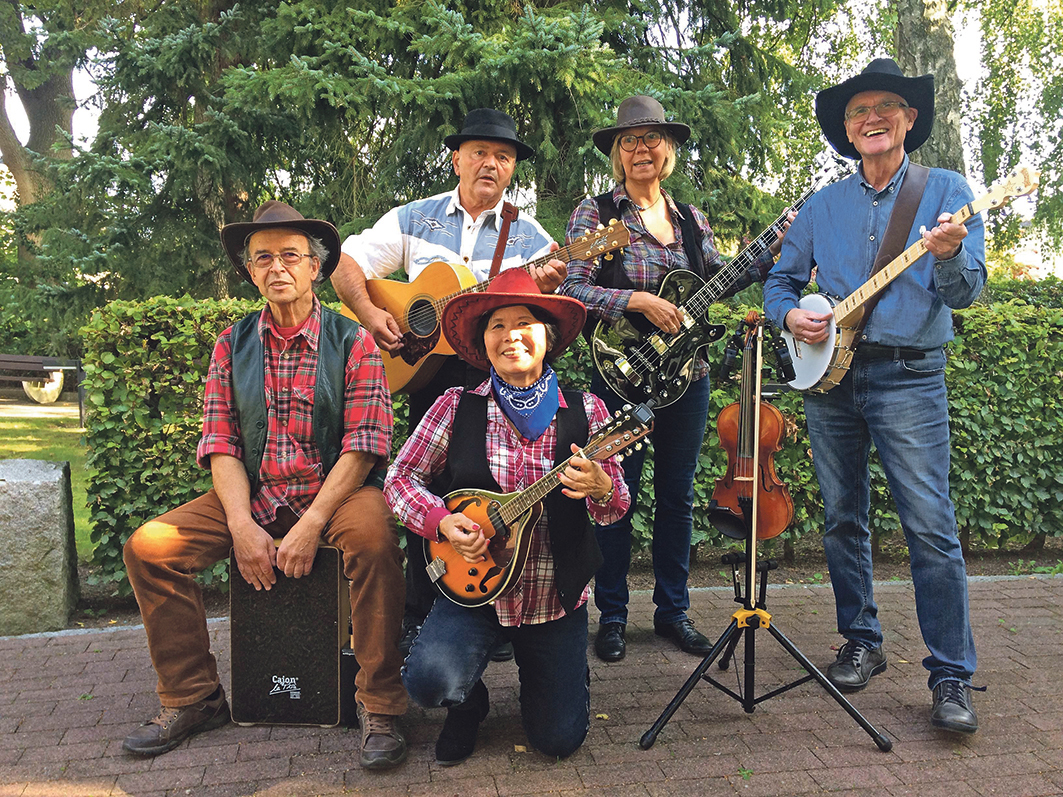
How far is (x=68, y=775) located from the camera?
289 cm

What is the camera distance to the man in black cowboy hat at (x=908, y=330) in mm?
3191

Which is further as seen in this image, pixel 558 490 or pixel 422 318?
pixel 422 318

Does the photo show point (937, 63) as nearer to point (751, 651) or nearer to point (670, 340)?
point (670, 340)

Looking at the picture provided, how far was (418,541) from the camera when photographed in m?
3.71

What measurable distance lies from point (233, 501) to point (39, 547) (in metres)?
1.81

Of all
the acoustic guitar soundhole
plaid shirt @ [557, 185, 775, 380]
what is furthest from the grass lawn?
plaid shirt @ [557, 185, 775, 380]

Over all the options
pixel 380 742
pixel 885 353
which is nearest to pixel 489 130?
pixel 885 353

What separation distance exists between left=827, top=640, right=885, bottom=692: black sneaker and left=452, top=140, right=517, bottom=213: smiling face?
8.75 ft

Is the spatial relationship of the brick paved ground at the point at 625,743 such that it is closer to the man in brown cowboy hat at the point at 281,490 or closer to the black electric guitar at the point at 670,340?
the man in brown cowboy hat at the point at 281,490

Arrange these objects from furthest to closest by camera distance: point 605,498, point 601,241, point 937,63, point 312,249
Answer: point 937,63
point 601,241
point 312,249
point 605,498

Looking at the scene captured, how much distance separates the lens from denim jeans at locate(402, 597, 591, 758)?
287cm

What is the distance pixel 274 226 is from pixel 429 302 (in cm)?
86

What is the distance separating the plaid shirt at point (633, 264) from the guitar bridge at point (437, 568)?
53.9 inches

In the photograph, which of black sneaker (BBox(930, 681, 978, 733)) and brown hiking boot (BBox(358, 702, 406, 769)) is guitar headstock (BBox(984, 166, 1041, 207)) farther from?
brown hiking boot (BBox(358, 702, 406, 769))
